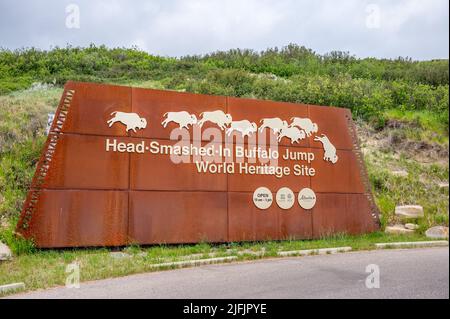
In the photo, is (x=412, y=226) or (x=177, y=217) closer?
(x=177, y=217)

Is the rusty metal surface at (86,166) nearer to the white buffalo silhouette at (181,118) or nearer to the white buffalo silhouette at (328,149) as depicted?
the white buffalo silhouette at (181,118)

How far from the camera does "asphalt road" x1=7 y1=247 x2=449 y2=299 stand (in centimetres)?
688

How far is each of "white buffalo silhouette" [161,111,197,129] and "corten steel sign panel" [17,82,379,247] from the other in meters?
0.03

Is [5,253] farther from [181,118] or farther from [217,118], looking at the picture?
[217,118]

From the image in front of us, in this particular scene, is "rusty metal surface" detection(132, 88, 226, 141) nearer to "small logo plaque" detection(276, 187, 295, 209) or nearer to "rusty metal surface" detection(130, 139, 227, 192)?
"rusty metal surface" detection(130, 139, 227, 192)

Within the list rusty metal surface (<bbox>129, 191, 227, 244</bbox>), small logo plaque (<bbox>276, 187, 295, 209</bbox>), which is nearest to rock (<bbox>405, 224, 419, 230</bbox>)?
small logo plaque (<bbox>276, 187, 295, 209</bbox>)

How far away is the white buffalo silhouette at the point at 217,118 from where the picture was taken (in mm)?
13225

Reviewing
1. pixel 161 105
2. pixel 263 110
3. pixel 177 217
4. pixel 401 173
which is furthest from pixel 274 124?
pixel 401 173

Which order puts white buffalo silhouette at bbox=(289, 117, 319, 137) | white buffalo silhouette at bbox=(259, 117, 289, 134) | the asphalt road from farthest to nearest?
white buffalo silhouette at bbox=(289, 117, 319, 137) → white buffalo silhouette at bbox=(259, 117, 289, 134) → the asphalt road

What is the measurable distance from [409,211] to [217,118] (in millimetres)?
6576

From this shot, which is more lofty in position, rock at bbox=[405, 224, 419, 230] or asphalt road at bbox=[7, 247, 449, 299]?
rock at bbox=[405, 224, 419, 230]

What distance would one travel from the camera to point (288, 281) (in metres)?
7.95

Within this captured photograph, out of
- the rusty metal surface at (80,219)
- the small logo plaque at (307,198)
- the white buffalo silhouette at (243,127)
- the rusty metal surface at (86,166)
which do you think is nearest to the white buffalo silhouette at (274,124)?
the white buffalo silhouette at (243,127)

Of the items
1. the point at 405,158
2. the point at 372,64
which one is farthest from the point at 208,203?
the point at 372,64
